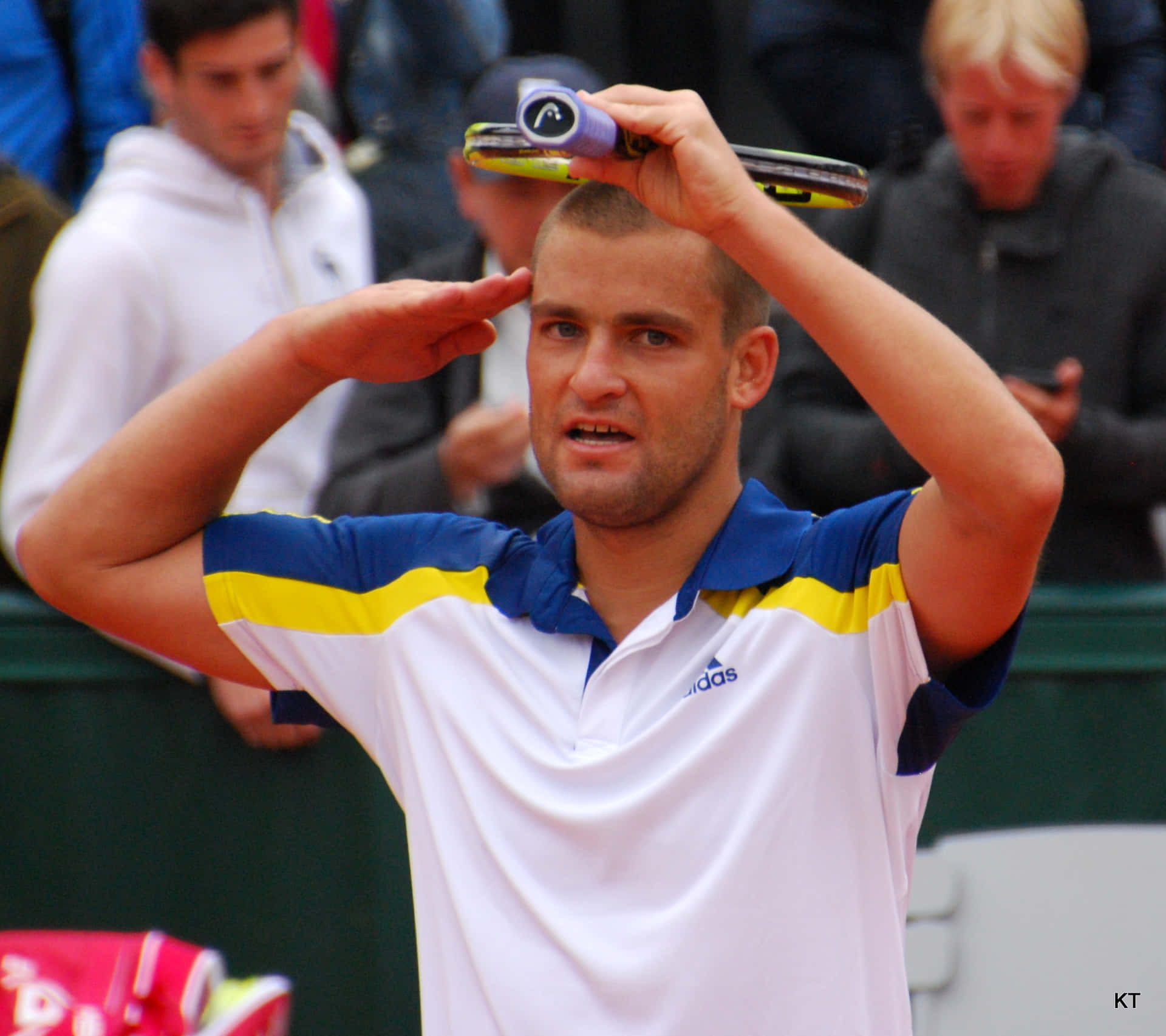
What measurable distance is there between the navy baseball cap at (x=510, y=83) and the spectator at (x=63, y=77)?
1192 mm

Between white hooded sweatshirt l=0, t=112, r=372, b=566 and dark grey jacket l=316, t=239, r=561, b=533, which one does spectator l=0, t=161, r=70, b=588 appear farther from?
dark grey jacket l=316, t=239, r=561, b=533

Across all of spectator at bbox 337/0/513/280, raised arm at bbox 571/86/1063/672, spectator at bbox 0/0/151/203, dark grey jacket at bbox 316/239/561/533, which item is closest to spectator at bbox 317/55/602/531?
dark grey jacket at bbox 316/239/561/533

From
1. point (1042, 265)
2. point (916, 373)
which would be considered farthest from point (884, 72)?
point (916, 373)

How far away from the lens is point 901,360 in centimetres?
185

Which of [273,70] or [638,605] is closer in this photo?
[638,605]

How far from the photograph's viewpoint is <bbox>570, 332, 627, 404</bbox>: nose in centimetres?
203

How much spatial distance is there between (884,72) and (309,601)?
308 centimetres

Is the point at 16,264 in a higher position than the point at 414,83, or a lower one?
lower

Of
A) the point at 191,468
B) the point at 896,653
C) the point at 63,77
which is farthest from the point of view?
the point at 63,77

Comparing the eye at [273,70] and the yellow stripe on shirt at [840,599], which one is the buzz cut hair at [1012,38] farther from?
the yellow stripe on shirt at [840,599]

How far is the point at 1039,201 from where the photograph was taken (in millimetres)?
3770

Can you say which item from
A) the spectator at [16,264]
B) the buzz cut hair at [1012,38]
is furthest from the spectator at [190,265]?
the buzz cut hair at [1012,38]

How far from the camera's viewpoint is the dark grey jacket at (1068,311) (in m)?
3.70

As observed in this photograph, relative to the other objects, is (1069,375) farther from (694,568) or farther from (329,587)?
(329,587)
